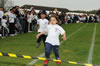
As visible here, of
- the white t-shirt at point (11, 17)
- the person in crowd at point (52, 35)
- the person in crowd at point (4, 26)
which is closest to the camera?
the person in crowd at point (52, 35)

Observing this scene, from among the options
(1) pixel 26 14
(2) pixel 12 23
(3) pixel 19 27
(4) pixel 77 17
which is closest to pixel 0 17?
(2) pixel 12 23

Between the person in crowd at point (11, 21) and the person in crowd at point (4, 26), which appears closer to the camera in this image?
the person in crowd at point (4, 26)

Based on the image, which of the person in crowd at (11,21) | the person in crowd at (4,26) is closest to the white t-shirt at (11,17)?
the person in crowd at (11,21)

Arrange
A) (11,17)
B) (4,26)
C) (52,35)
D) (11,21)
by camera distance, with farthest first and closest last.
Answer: (11,21)
(11,17)
(4,26)
(52,35)

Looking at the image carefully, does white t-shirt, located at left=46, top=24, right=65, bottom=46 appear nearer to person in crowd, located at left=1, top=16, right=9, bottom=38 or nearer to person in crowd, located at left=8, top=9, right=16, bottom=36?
person in crowd, located at left=1, top=16, right=9, bottom=38

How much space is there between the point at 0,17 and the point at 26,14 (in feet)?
18.1

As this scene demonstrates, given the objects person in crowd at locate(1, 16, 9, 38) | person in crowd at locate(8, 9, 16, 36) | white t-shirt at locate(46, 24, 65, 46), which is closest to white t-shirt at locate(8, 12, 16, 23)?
person in crowd at locate(8, 9, 16, 36)

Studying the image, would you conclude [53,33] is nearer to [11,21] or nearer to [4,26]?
[4,26]

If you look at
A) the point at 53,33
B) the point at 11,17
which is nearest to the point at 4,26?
the point at 11,17

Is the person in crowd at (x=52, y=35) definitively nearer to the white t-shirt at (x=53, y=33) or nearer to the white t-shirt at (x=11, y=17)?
the white t-shirt at (x=53, y=33)

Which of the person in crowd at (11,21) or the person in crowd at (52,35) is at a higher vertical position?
the person in crowd at (52,35)

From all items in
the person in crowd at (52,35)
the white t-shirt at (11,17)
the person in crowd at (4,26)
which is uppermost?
the person in crowd at (52,35)

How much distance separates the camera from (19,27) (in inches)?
759

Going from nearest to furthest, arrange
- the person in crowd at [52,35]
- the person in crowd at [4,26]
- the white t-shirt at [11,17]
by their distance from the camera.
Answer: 1. the person in crowd at [52,35]
2. the person in crowd at [4,26]
3. the white t-shirt at [11,17]
